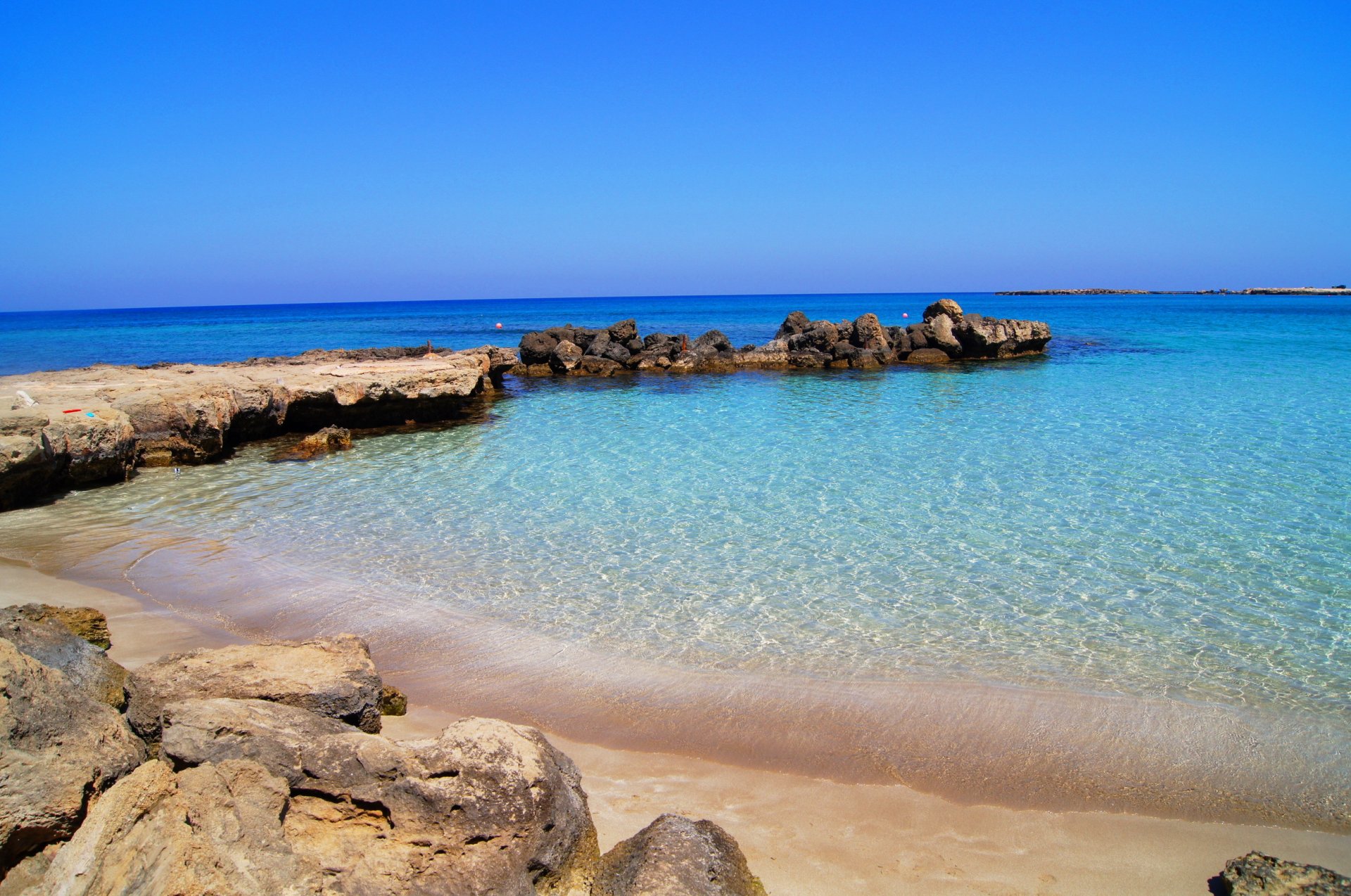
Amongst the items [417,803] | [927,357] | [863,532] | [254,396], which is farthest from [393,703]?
[927,357]

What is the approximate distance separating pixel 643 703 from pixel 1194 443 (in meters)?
10.2

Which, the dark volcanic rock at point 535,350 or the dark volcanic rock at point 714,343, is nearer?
the dark volcanic rock at point 535,350

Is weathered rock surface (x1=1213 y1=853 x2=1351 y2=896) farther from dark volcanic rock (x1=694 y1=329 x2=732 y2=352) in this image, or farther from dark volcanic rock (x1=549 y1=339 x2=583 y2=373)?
dark volcanic rock (x1=694 y1=329 x2=732 y2=352)

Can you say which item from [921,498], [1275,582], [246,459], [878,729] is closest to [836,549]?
[921,498]

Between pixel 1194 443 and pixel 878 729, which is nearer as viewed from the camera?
pixel 878 729

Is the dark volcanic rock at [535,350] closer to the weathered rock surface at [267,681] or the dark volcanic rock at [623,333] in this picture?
the dark volcanic rock at [623,333]

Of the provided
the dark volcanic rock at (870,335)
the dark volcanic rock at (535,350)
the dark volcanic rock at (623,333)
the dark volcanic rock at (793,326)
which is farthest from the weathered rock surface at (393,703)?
the dark volcanic rock at (793,326)

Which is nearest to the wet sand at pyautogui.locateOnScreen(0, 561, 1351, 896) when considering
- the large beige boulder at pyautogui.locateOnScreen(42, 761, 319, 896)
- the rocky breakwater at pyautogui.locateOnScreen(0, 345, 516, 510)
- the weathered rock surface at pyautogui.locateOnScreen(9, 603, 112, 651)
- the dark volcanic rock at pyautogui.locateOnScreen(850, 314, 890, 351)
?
the large beige boulder at pyautogui.locateOnScreen(42, 761, 319, 896)

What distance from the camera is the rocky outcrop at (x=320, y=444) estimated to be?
39.2 feet

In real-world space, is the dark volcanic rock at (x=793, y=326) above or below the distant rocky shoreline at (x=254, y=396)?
above

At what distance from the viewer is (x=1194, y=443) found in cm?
1145

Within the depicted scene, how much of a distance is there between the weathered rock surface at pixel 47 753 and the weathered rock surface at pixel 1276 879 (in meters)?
4.24

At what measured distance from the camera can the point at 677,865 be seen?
2885 mm

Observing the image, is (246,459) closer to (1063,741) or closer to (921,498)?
(921,498)
